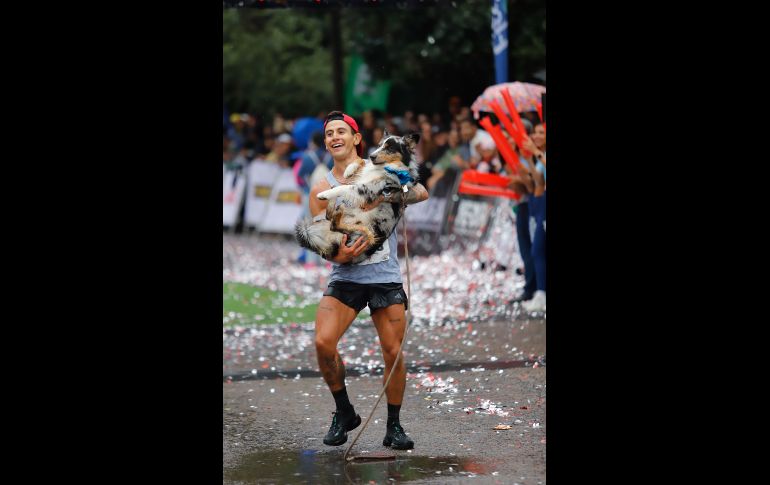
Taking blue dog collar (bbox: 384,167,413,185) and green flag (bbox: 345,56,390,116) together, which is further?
green flag (bbox: 345,56,390,116)

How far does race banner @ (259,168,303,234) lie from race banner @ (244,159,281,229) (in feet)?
0.67

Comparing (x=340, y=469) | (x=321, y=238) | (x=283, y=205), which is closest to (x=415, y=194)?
(x=321, y=238)

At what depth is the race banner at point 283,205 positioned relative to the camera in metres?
22.3

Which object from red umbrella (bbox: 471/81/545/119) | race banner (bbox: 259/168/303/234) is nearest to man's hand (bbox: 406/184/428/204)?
red umbrella (bbox: 471/81/545/119)

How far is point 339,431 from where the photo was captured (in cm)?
691

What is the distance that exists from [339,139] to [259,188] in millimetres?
17184

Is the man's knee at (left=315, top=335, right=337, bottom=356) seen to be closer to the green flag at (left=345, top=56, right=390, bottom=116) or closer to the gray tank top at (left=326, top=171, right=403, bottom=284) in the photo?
the gray tank top at (left=326, top=171, right=403, bottom=284)

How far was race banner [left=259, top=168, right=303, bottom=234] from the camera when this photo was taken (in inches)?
878

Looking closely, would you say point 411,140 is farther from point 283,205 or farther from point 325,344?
point 283,205

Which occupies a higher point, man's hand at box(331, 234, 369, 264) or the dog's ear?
the dog's ear
